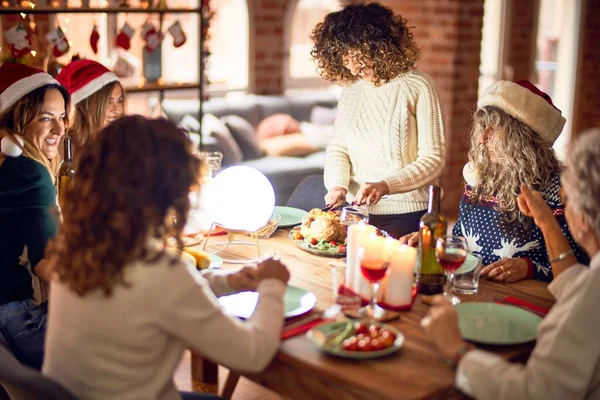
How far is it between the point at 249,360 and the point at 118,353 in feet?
0.83

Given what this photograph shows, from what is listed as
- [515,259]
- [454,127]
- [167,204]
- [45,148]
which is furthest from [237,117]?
[167,204]

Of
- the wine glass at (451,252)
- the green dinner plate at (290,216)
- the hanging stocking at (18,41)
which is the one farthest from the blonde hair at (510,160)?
the hanging stocking at (18,41)

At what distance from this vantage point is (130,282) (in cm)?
154

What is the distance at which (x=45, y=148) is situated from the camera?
255 cm

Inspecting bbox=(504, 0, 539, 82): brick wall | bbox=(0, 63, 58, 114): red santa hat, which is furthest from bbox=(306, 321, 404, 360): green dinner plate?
bbox=(504, 0, 539, 82): brick wall

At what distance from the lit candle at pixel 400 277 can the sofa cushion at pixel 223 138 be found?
3.62 metres

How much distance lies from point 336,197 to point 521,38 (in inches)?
196

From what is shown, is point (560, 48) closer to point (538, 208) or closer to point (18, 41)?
point (18, 41)

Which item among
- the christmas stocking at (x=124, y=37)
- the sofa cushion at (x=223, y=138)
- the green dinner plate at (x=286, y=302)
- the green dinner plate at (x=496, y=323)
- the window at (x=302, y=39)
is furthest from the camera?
the window at (x=302, y=39)

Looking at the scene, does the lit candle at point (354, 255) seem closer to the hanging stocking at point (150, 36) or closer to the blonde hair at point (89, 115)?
the blonde hair at point (89, 115)

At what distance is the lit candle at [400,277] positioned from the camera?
196 centimetres

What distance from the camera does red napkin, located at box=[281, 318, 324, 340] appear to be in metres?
1.83

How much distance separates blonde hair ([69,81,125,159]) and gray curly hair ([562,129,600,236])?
6.08 ft

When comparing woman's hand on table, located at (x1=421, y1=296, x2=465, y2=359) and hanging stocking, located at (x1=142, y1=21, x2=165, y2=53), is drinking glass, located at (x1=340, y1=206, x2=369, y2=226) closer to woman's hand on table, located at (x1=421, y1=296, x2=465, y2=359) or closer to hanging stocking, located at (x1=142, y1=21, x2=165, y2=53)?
woman's hand on table, located at (x1=421, y1=296, x2=465, y2=359)
